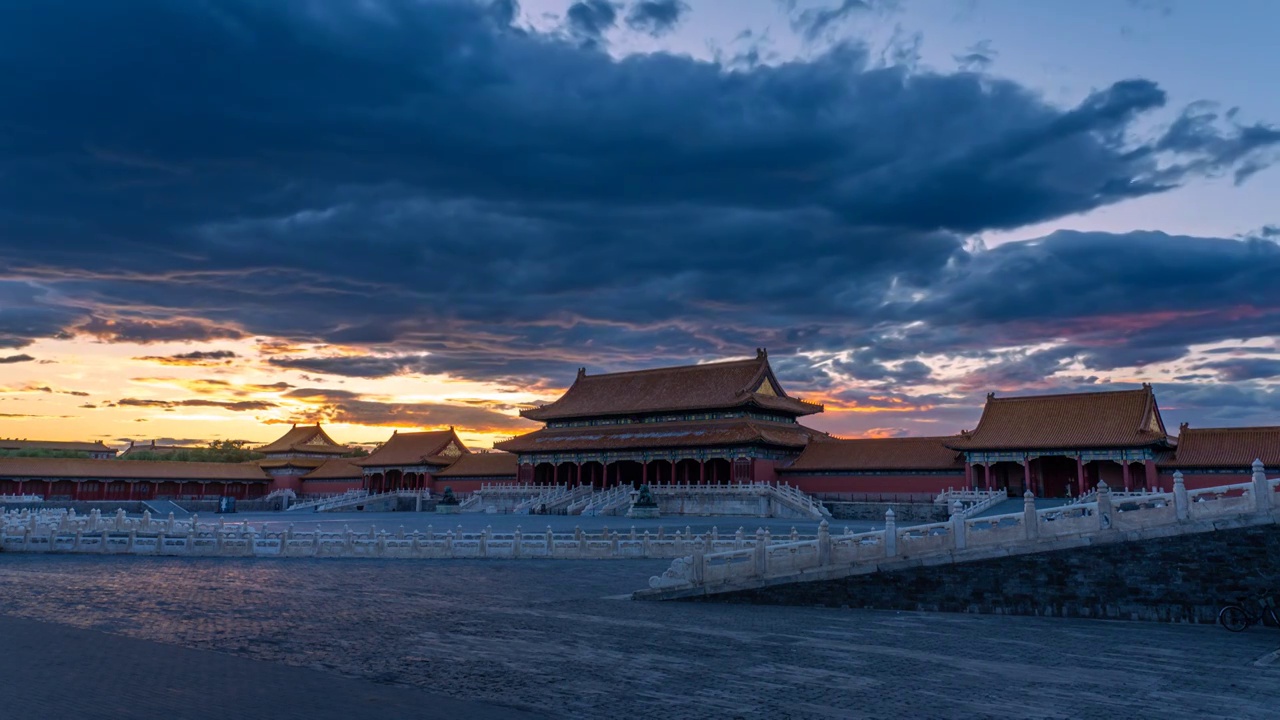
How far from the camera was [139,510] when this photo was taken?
67.2m

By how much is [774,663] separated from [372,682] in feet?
19.3

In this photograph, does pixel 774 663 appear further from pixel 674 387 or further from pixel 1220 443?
pixel 674 387

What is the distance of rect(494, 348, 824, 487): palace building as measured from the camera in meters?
60.7

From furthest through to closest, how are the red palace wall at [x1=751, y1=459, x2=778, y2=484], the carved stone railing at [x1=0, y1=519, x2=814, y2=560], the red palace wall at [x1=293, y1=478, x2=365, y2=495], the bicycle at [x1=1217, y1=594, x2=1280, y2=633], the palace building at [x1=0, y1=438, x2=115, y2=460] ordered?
the palace building at [x1=0, y1=438, x2=115, y2=460] < the red palace wall at [x1=293, y1=478, x2=365, y2=495] < the red palace wall at [x1=751, y1=459, x2=778, y2=484] < the carved stone railing at [x1=0, y1=519, x2=814, y2=560] < the bicycle at [x1=1217, y1=594, x2=1280, y2=633]

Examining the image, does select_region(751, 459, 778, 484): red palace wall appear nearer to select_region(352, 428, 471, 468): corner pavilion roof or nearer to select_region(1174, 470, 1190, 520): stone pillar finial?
select_region(352, 428, 471, 468): corner pavilion roof

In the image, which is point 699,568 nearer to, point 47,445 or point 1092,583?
point 1092,583

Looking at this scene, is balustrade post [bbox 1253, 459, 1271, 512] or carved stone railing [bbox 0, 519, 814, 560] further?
carved stone railing [bbox 0, 519, 814, 560]

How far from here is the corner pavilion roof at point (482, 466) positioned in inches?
2936

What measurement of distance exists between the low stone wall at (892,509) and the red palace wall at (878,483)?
3.67 meters

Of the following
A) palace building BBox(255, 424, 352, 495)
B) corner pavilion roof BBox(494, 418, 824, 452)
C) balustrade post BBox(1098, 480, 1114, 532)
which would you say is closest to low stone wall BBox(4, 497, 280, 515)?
palace building BBox(255, 424, 352, 495)

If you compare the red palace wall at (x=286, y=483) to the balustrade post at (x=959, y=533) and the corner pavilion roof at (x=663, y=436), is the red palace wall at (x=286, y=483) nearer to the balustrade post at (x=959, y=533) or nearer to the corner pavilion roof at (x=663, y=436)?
the corner pavilion roof at (x=663, y=436)

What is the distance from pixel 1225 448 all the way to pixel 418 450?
6100 centimetres

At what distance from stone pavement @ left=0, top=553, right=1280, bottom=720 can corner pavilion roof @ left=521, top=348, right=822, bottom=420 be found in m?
41.8

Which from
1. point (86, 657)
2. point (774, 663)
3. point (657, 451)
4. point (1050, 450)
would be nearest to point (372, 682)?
point (86, 657)
